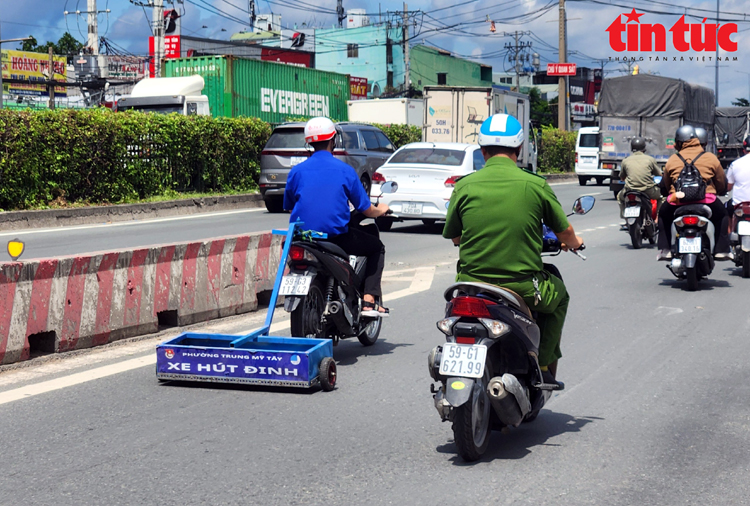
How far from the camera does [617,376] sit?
668cm

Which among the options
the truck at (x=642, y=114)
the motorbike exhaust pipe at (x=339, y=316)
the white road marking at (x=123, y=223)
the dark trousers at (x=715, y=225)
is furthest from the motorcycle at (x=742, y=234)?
the truck at (x=642, y=114)

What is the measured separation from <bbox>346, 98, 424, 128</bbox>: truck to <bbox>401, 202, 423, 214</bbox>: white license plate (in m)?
17.3

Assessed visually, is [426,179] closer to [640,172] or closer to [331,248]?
[640,172]

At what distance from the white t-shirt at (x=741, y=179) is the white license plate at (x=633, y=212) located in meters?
3.37

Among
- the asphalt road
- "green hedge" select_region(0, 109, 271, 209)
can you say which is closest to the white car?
"green hedge" select_region(0, 109, 271, 209)

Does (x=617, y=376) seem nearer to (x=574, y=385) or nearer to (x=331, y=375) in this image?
(x=574, y=385)

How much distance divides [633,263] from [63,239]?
29.2ft

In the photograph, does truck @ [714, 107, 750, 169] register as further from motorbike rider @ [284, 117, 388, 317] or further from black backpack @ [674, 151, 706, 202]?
motorbike rider @ [284, 117, 388, 317]

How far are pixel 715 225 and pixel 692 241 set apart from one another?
584mm

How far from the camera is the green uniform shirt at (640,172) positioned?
584 inches

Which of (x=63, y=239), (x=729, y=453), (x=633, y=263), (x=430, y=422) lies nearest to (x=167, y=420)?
(x=430, y=422)

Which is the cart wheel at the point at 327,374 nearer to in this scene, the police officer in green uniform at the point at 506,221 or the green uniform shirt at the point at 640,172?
the police officer in green uniform at the point at 506,221

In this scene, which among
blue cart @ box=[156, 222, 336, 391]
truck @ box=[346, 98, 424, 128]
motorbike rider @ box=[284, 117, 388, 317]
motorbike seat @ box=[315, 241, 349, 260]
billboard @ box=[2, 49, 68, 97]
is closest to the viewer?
blue cart @ box=[156, 222, 336, 391]

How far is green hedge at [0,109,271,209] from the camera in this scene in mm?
18359
